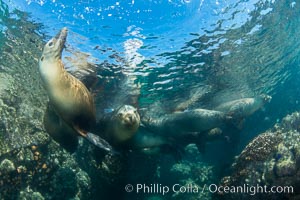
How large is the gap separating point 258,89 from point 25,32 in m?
18.7

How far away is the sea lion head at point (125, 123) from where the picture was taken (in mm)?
7617

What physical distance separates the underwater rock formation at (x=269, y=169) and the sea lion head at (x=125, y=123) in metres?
3.87

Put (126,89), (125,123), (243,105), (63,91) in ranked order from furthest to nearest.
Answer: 1. (243,105)
2. (126,89)
3. (125,123)
4. (63,91)

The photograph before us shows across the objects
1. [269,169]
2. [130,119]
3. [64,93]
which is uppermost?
[64,93]

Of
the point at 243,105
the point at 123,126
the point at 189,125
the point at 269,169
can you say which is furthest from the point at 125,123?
the point at 243,105

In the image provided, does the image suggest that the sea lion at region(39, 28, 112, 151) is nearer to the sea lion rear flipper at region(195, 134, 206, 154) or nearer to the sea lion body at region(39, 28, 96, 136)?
the sea lion body at region(39, 28, 96, 136)

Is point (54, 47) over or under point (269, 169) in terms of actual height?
over

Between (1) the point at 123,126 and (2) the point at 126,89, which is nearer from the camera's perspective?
(1) the point at 123,126

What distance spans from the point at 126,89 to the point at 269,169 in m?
9.17

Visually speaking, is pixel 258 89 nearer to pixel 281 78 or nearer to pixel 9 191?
pixel 281 78

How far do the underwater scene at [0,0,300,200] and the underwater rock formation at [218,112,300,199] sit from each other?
38 mm

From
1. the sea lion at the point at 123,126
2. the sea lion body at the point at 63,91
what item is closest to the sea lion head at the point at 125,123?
the sea lion at the point at 123,126

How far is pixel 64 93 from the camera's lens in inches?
264

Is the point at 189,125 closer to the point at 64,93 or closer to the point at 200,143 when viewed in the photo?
the point at 200,143
